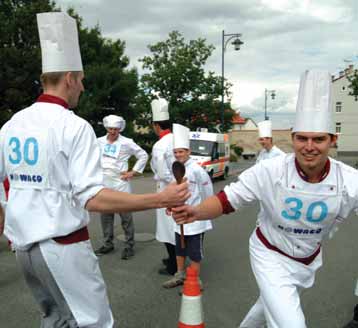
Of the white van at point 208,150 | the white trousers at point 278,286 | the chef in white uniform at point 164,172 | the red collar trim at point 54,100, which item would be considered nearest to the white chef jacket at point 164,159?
the chef in white uniform at point 164,172

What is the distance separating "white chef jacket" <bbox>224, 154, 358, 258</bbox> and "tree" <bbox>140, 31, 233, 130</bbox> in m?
27.4

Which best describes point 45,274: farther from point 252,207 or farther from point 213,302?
point 252,207

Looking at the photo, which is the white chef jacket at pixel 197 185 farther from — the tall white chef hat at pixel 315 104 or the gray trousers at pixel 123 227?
the tall white chef hat at pixel 315 104

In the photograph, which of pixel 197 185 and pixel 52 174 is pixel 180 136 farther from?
pixel 52 174

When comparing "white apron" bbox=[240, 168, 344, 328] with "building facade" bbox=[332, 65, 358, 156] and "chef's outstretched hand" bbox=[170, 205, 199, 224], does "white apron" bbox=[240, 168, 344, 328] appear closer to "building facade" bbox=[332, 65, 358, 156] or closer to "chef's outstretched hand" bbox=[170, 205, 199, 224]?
"chef's outstretched hand" bbox=[170, 205, 199, 224]

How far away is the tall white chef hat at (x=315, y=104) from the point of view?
2.88 m

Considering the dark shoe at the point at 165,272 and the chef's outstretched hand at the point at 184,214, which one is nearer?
the chef's outstretched hand at the point at 184,214

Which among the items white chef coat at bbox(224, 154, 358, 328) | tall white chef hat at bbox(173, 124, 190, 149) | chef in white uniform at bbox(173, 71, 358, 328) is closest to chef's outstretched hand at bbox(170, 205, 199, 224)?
chef in white uniform at bbox(173, 71, 358, 328)

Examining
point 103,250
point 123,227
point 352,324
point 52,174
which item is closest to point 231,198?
point 52,174

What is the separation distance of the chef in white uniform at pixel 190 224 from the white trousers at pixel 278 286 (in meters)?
A: 1.88

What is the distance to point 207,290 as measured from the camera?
500 centimetres

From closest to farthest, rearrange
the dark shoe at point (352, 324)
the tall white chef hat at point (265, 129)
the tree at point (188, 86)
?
the dark shoe at point (352, 324), the tall white chef hat at point (265, 129), the tree at point (188, 86)

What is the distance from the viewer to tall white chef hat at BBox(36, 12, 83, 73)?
8.03ft

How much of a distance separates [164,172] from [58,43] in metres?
3.46
